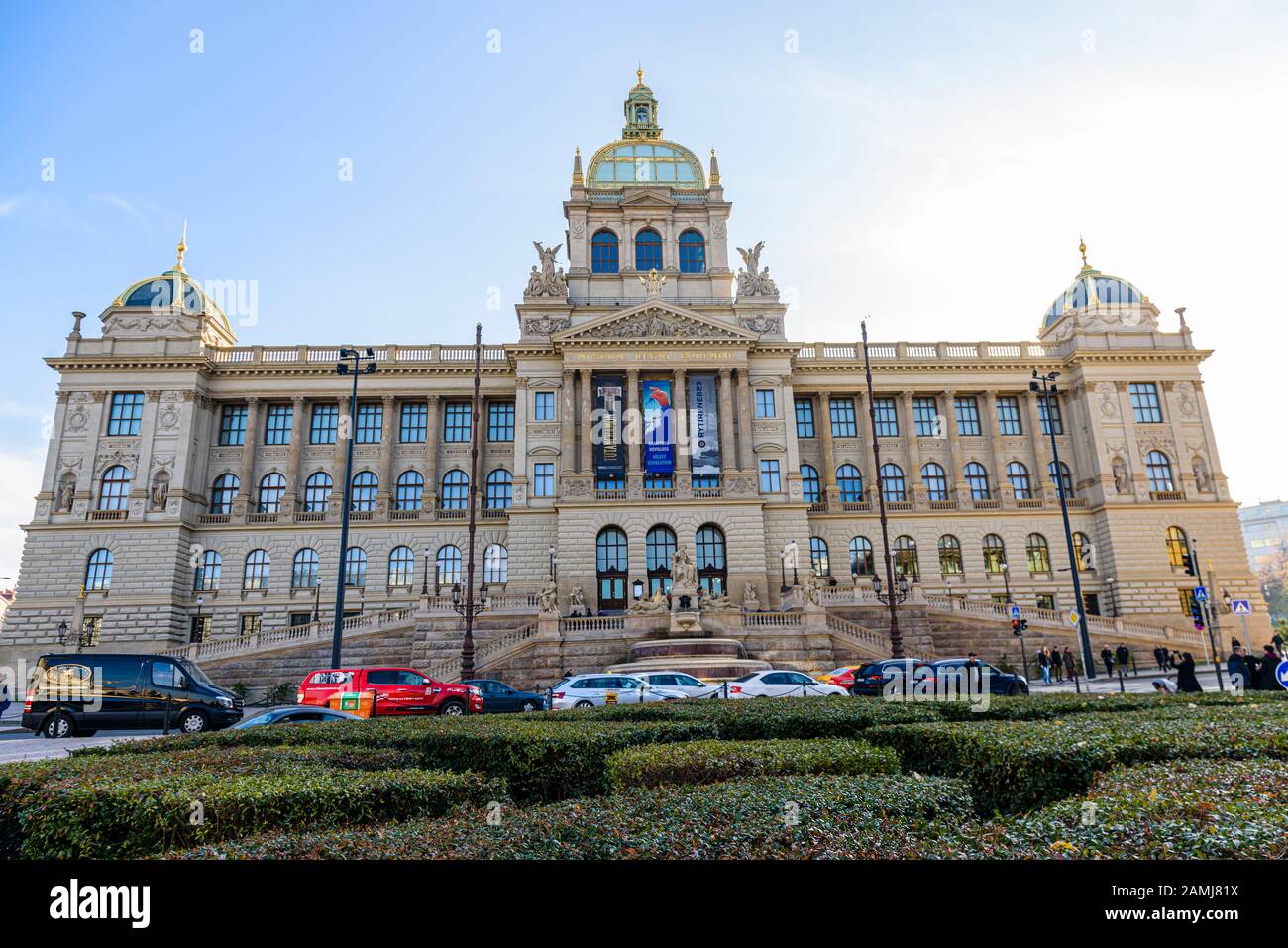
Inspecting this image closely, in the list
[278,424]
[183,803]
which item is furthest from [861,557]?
[183,803]

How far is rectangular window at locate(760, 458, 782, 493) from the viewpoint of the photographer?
158ft

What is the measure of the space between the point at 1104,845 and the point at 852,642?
109 ft

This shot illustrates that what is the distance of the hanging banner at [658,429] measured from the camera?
153 ft

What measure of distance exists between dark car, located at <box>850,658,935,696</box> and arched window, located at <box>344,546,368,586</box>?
33.6 m

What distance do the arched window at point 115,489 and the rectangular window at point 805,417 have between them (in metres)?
42.8

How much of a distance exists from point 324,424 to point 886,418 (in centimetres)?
3810

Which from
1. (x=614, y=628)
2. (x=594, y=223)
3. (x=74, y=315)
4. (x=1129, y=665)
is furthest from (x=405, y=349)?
(x=1129, y=665)

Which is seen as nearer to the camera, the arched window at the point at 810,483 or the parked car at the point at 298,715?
the parked car at the point at 298,715

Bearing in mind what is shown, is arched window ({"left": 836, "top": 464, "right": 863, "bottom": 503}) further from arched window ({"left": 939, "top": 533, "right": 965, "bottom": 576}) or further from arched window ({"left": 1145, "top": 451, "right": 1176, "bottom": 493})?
arched window ({"left": 1145, "top": 451, "right": 1176, "bottom": 493})

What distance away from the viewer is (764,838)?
15.1ft

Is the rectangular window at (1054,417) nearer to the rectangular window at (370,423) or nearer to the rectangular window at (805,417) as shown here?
the rectangular window at (805,417)

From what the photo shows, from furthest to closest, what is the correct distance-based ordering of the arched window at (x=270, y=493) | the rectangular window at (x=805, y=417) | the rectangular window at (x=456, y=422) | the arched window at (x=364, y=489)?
1. the rectangular window at (x=805, y=417)
2. the rectangular window at (x=456, y=422)
3. the arched window at (x=364, y=489)
4. the arched window at (x=270, y=493)

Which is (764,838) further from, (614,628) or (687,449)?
(687,449)

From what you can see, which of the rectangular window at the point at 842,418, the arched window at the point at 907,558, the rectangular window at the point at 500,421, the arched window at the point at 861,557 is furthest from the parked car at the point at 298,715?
the rectangular window at the point at 842,418
